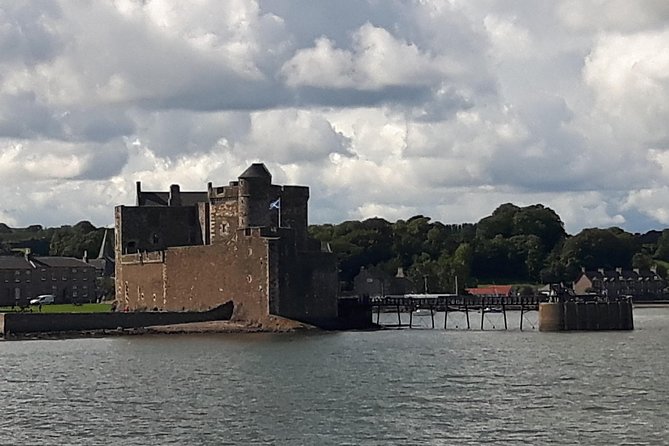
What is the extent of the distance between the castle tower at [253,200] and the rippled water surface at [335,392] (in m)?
11.5

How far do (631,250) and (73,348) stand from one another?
115 m

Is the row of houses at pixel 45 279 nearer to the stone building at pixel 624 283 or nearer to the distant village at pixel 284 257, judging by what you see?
the distant village at pixel 284 257

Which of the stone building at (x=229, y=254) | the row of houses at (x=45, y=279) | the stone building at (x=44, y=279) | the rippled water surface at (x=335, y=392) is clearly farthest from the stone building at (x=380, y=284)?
the rippled water surface at (x=335, y=392)

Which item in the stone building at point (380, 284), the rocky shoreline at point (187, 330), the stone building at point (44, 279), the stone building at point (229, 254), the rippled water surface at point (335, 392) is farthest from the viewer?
the stone building at point (380, 284)

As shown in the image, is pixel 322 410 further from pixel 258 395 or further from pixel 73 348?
pixel 73 348

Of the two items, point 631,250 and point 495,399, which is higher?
point 631,250

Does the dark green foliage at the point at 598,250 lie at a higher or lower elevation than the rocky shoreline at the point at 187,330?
higher

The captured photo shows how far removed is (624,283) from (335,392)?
11492cm

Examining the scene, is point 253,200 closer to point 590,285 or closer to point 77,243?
point 77,243

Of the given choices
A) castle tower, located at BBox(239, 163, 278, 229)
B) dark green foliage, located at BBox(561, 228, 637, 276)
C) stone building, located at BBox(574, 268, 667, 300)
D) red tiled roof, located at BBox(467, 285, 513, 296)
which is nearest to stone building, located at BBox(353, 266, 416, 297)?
red tiled roof, located at BBox(467, 285, 513, 296)

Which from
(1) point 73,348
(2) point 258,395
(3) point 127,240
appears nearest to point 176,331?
(1) point 73,348

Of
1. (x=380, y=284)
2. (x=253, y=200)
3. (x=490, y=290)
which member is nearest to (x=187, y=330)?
(x=253, y=200)

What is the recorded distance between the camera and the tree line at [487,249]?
138m

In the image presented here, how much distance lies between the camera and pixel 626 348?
2253 inches
